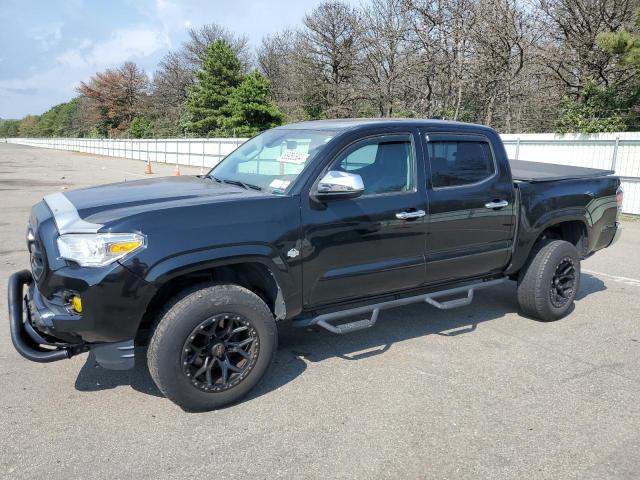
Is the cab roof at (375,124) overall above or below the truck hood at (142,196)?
above

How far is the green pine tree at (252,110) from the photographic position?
34.8m

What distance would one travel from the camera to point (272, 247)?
3.58 metres

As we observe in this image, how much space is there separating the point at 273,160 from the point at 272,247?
1002mm

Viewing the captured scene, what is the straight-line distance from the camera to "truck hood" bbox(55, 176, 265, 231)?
335 cm

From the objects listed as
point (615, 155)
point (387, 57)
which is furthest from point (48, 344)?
point (387, 57)

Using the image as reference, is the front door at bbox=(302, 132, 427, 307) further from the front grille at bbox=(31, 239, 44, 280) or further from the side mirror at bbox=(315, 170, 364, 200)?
the front grille at bbox=(31, 239, 44, 280)

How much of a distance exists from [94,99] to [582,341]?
7758 centimetres

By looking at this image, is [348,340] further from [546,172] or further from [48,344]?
[546,172]

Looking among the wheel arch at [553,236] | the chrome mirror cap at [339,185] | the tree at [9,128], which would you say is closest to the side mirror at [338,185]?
the chrome mirror cap at [339,185]

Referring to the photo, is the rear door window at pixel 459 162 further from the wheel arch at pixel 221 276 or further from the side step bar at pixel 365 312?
the wheel arch at pixel 221 276

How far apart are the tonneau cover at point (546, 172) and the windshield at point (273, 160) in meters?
2.21

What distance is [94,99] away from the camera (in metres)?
72.4

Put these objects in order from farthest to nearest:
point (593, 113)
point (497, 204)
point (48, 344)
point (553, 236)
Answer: point (593, 113), point (553, 236), point (497, 204), point (48, 344)

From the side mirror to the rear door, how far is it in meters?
0.90
